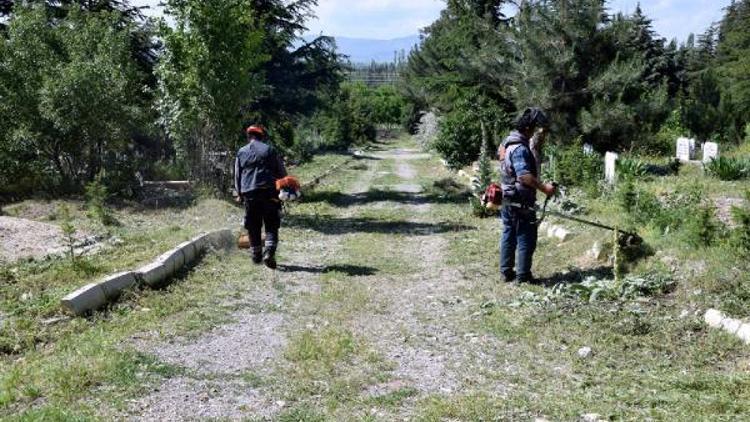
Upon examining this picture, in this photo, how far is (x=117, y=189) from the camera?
616 inches

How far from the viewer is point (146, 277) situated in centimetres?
775

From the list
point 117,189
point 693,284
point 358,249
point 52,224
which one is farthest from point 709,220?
point 117,189

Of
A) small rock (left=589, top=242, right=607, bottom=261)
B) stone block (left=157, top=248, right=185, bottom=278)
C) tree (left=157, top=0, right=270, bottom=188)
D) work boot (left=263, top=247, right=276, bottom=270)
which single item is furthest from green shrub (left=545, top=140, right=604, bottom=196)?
stone block (left=157, top=248, right=185, bottom=278)

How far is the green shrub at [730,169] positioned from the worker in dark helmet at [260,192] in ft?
32.2

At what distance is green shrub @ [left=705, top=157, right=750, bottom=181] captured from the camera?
14594mm

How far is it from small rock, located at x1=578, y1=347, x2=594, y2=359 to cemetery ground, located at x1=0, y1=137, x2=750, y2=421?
0.06ft

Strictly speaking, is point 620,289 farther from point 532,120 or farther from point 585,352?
point 532,120

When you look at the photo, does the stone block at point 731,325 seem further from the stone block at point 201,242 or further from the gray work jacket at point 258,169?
the stone block at point 201,242

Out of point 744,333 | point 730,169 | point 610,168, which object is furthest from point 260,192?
point 730,169

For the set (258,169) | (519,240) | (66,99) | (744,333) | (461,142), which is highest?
(66,99)

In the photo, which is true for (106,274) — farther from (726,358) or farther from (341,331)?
(726,358)

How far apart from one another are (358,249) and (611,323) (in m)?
5.35

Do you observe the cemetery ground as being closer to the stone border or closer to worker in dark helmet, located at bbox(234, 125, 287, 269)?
the stone border

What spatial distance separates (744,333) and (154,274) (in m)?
5.89
